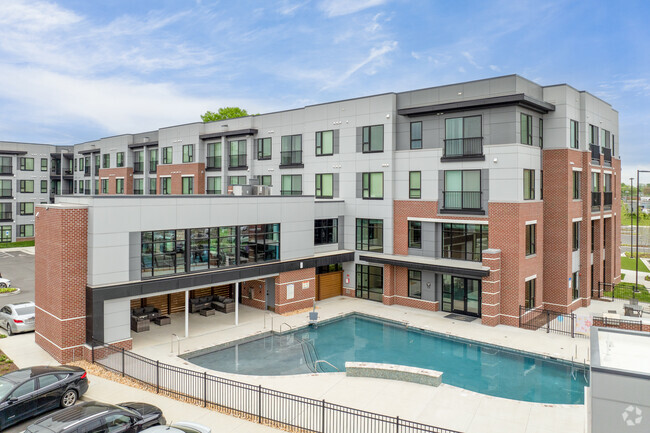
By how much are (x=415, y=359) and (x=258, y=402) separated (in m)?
8.88

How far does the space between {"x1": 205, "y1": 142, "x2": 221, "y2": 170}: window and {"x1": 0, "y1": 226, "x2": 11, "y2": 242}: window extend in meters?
35.1

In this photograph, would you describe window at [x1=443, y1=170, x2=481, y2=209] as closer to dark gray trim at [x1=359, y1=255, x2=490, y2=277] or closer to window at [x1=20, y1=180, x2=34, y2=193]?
dark gray trim at [x1=359, y1=255, x2=490, y2=277]

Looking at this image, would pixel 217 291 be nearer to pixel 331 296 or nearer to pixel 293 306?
pixel 293 306

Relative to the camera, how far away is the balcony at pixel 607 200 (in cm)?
3434

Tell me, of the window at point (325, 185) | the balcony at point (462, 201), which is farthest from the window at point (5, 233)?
the balcony at point (462, 201)

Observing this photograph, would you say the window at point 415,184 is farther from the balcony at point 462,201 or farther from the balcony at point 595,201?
the balcony at point 595,201

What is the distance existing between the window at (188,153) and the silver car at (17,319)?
77.0 ft

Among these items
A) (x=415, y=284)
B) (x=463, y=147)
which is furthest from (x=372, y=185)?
(x=415, y=284)

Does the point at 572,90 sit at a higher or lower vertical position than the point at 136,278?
higher

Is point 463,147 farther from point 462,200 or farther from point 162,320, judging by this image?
point 162,320

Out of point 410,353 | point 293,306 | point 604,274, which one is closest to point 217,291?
point 293,306

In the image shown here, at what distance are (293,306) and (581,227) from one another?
2003 cm

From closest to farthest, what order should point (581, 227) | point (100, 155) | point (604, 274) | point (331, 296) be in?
point (581, 227) → point (331, 296) → point (604, 274) → point (100, 155)

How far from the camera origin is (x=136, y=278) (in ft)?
69.4
